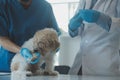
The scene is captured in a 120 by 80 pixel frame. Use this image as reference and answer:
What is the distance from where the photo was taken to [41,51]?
1.58 metres

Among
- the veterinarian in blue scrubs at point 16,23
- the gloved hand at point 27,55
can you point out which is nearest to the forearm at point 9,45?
the veterinarian in blue scrubs at point 16,23

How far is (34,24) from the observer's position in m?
1.91

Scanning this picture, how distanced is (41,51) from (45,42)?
7 centimetres

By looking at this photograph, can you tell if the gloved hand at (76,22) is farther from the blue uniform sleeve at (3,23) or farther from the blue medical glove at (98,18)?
the blue uniform sleeve at (3,23)

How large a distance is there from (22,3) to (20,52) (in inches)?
15.9

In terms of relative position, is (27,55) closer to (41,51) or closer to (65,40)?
(41,51)

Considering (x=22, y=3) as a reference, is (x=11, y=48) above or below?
below

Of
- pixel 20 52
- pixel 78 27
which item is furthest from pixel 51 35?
pixel 78 27

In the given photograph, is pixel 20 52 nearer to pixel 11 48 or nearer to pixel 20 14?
pixel 11 48

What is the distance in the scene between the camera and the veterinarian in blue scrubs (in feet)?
6.03

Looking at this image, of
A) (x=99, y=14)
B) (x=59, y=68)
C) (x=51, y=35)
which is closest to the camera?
(x=51, y=35)

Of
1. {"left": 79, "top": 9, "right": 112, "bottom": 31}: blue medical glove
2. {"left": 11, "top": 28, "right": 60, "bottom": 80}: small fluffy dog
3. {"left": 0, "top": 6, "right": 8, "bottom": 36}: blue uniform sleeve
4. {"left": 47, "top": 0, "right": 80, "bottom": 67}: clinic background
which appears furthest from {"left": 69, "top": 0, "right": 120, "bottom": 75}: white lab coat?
{"left": 47, "top": 0, "right": 80, "bottom": 67}: clinic background

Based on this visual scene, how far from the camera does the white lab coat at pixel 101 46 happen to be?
1.78 metres

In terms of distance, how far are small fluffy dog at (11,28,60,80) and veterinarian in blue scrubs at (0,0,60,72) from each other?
0.58 ft
